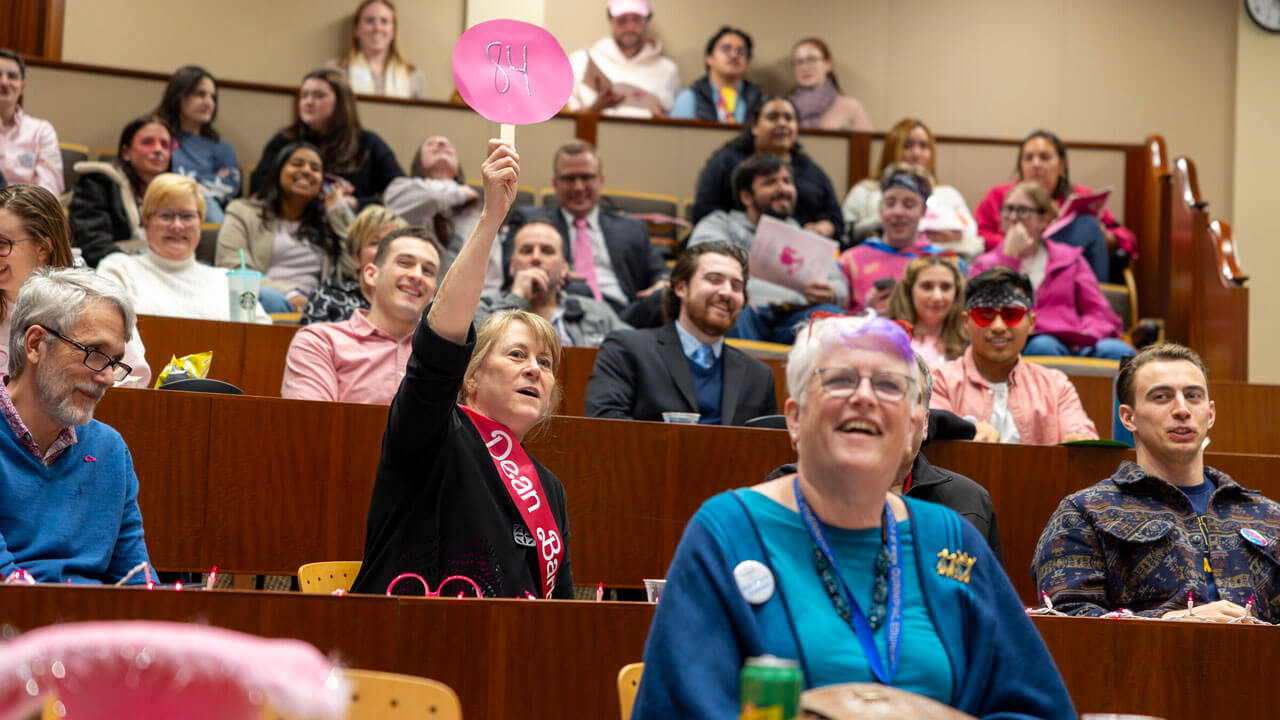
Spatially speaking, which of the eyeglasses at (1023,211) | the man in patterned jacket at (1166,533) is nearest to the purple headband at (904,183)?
the eyeglasses at (1023,211)

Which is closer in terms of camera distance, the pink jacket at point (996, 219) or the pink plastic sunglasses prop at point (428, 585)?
the pink plastic sunglasses prop at point (428, 585)

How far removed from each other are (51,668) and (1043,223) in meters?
5.02

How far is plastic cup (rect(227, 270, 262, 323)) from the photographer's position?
4195 millimetres

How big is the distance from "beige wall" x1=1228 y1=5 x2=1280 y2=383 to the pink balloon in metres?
6.46

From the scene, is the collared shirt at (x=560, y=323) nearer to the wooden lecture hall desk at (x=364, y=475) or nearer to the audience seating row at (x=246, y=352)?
the audience seating row at (x=246, y=352)

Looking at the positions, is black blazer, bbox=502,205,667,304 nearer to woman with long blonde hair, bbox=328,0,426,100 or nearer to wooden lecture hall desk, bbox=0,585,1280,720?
woman with long blonde hair, bbox=328,0,426,100

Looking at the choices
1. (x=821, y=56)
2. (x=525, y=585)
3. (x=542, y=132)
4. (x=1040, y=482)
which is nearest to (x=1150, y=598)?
(x=1040, y=482)

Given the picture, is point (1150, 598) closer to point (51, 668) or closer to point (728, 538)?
point (728, 538)

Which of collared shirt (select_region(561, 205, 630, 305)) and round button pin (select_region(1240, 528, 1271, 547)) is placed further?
collared shirt (select_region(561, 205, 630, 305))

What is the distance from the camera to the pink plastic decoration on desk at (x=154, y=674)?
748mm

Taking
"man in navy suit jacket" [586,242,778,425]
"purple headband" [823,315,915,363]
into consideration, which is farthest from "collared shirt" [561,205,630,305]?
"purple headband" [823,315,915,363]

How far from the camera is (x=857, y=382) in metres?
1.57

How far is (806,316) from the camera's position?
4758mm

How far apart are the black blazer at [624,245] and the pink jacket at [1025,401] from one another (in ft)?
5.71
